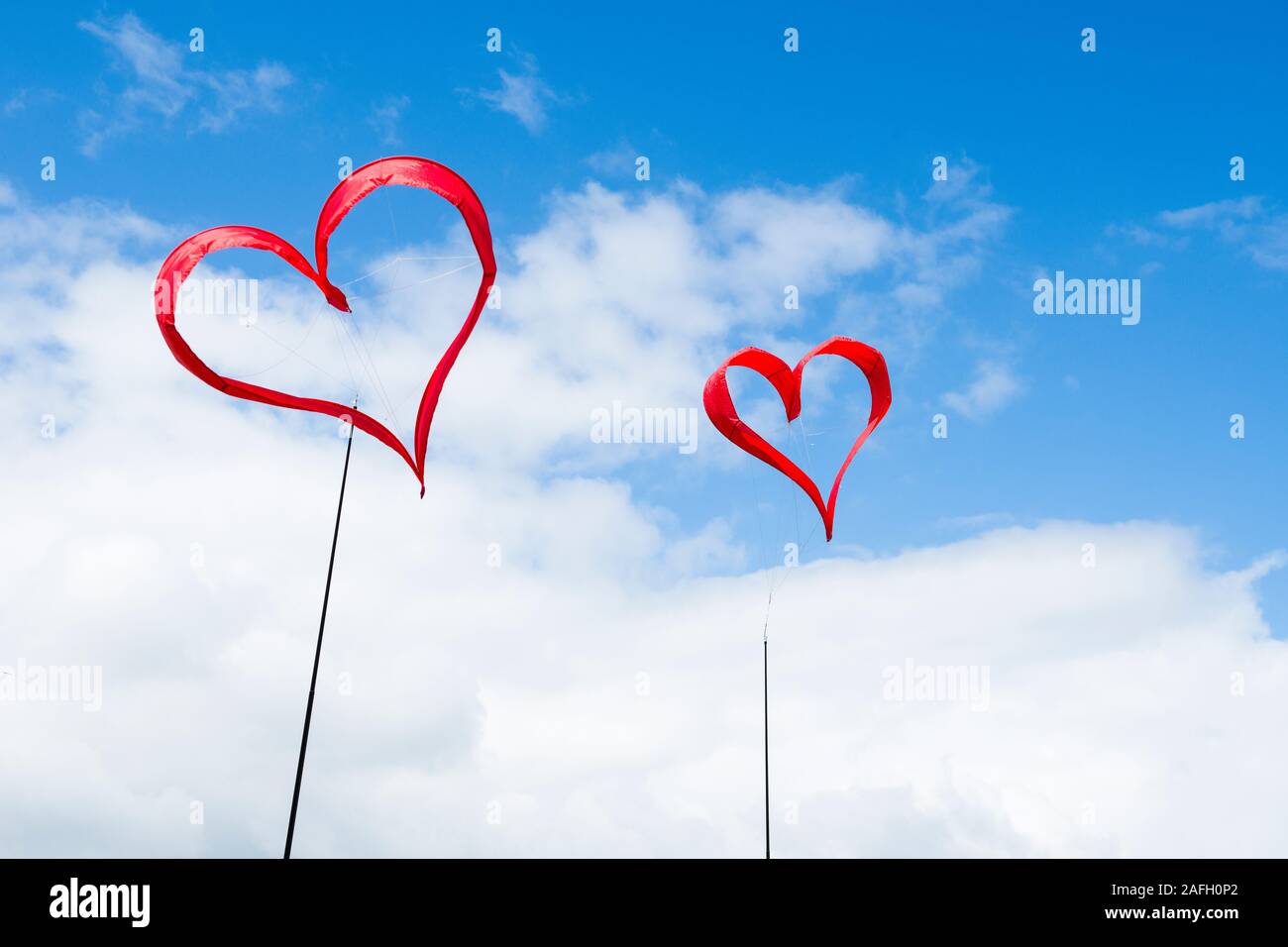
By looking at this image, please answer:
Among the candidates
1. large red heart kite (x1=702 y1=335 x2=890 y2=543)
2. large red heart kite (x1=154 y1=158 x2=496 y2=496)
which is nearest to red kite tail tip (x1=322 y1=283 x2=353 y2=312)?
large red heart kite (x1=154 y1=158 x2=496 y2=496)

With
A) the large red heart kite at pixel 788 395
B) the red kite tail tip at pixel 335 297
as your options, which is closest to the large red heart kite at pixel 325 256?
the red kite tail tip at pixel 335 297

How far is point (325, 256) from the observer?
2088 centimetres

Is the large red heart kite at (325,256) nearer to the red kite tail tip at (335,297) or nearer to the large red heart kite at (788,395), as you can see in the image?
the red kite tail tip at (335,297)

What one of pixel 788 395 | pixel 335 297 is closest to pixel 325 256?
pixel 335 297

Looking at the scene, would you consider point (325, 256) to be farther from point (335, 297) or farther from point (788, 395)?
point (788, 395)

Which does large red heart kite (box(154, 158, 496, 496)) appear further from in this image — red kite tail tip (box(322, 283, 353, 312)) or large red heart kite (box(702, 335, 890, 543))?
large red heart kite (box(702, 335, 890, 543))

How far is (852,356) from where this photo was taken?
1022 inches

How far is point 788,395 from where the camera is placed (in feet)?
86.7

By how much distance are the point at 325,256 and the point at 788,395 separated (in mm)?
11778

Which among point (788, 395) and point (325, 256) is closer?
point (325, 256)

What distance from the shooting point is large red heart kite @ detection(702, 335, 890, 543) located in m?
25.2
